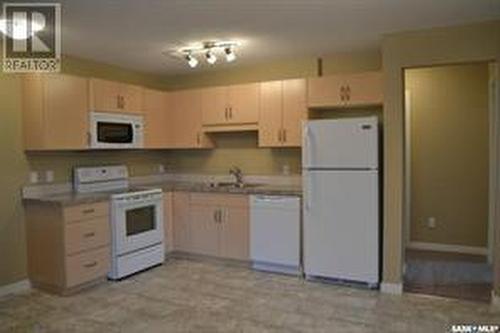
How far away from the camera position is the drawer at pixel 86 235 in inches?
151

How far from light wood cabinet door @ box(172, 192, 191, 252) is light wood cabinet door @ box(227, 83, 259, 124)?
3.73 ft

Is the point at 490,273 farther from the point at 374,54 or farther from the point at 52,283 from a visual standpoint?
the point at 52,283

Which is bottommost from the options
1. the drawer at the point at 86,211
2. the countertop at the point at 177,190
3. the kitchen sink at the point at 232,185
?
the drawer at the point at 86,211

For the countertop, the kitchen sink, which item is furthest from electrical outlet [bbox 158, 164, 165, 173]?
the kitchen sink

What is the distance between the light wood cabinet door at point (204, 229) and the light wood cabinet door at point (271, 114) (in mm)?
1040

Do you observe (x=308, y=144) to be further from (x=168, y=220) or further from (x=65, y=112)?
(x=65, y=112)

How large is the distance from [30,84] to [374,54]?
11.8 feet

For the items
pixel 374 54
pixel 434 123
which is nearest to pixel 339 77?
pixel 374 54

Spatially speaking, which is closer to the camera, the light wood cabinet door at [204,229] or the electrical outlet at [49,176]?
the electrical outlet at [49,176]

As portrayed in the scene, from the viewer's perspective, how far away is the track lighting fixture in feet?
13.4

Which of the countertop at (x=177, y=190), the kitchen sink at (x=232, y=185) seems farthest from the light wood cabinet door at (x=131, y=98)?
the kitchen sink at (x=232, y=185)

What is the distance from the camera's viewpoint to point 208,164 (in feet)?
18.6

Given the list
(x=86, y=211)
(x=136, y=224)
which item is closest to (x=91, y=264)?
(x=86, y=211)

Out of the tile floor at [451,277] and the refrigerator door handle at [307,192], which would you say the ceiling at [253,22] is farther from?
the tile floor at [451,277]
